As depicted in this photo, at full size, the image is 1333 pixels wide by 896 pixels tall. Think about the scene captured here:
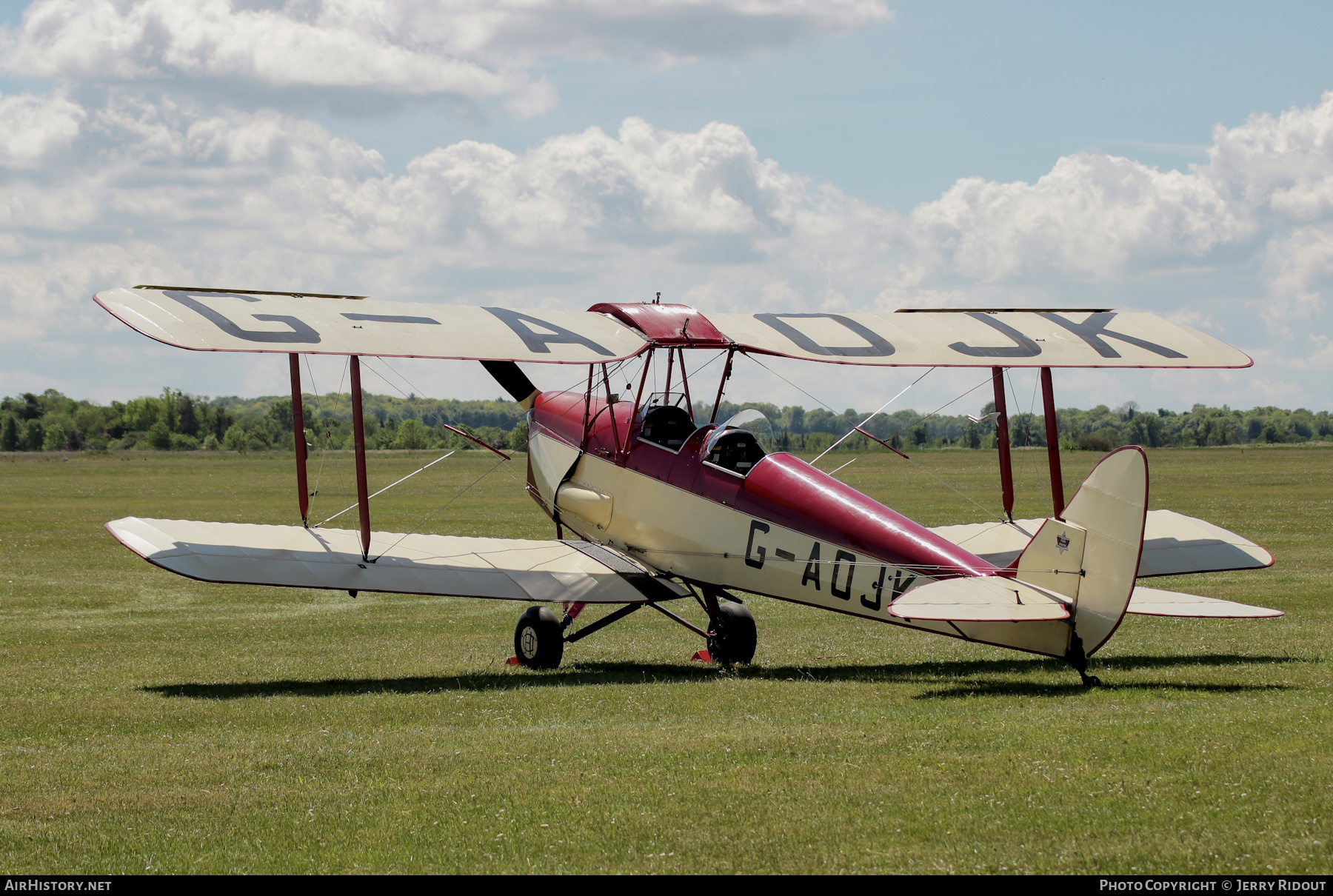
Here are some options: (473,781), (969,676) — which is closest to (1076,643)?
(969,676)

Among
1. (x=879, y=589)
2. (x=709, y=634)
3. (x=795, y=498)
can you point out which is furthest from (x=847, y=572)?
(x=709, y=634)

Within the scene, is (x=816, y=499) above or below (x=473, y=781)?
above

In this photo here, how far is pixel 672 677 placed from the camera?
10664 millimetres

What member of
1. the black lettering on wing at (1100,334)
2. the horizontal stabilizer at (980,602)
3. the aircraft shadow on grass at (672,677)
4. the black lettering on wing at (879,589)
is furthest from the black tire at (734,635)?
the black lettering on wing at (1100,334)

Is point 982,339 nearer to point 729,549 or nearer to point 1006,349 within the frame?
point 1006,349

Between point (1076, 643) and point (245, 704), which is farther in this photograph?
point (245, 704)

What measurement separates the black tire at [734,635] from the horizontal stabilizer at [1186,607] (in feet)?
11.4

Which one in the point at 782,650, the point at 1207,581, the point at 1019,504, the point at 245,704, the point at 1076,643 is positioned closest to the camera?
the point at 1076,643

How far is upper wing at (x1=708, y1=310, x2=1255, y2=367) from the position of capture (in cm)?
1116

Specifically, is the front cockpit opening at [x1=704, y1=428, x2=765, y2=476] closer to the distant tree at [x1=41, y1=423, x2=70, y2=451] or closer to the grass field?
the grass field
